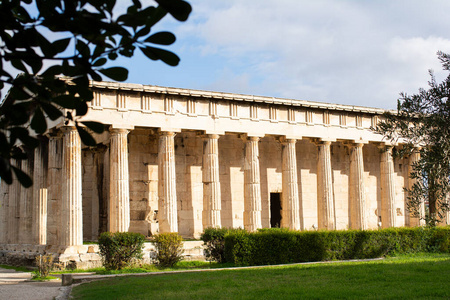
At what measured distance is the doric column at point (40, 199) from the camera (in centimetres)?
2681

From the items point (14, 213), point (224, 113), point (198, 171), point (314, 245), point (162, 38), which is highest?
point (224, 113)

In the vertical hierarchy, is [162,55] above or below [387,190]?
above

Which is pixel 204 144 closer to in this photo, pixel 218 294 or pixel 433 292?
pixel 218 294

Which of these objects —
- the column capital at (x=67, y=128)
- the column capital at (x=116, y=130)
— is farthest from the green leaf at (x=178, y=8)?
the column capital at (x=116, y=130)

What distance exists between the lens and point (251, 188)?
27.2 metres

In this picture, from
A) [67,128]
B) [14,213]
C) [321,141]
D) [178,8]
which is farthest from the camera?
[14,213]

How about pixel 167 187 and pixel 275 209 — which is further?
pixel 275 209

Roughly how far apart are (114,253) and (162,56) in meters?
17.7

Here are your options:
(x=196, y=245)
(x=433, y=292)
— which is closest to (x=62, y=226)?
(x=196, y=245)

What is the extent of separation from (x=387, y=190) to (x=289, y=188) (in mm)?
7049

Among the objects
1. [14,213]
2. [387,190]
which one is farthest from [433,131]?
[14,213]

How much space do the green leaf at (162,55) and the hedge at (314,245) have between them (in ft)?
57.7

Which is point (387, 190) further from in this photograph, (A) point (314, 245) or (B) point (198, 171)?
(A) point (314, 245)

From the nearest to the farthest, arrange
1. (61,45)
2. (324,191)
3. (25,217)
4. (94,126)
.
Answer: (61,45) → (94,126) → (25,217) → (324,191)
